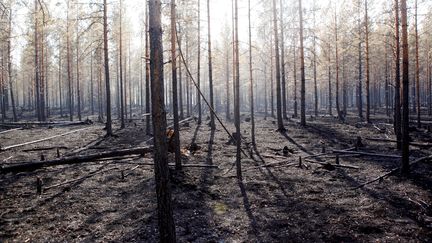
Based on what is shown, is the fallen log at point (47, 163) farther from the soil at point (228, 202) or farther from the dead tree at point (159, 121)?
the dead tree at point (159, 121)

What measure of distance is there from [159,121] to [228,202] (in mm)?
4597

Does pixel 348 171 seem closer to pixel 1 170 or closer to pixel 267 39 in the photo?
pixel 1 170

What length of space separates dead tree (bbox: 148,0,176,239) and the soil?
1.75 meters

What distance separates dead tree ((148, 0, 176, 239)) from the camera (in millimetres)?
4613

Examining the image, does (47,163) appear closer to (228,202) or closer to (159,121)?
(228,202)

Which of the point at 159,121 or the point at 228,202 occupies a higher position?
the point at 159,121

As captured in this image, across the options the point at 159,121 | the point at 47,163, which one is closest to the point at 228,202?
the point at 159,121

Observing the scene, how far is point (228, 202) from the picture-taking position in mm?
8602

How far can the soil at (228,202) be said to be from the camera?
6.59m

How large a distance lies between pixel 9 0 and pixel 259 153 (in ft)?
78.2

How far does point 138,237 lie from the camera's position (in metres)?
6.47

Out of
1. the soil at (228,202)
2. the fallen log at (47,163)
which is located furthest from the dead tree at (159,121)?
the fallen log at (47,163)

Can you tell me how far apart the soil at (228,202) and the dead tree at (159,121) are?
175 centimetres

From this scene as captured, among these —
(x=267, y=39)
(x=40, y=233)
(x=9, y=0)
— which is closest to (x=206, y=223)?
(x=40, y=233)
